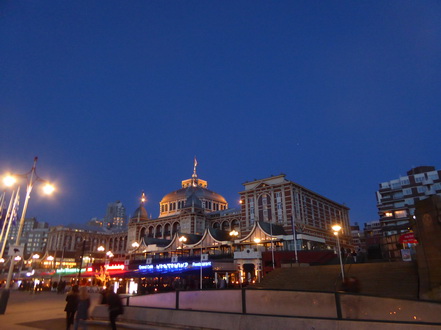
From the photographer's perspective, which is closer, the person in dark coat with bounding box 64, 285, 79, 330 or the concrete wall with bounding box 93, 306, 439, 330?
the concrete wall with bounding box 93, 306, 439, 330

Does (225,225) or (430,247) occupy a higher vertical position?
(225,225)

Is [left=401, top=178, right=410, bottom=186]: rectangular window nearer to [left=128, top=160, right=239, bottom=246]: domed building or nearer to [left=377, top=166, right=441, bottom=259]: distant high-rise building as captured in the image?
[left=377, top=166, right=441, bottom=259]: distant high-rise building

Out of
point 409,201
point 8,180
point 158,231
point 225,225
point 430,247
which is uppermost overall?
point 409,201

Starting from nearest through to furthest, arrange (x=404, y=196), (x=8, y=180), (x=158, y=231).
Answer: (x=8, y=180), (x=404, y=196), (x=158, y=231)

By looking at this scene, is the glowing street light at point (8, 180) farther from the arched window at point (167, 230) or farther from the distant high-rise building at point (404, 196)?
the arched window at point (167, 230)

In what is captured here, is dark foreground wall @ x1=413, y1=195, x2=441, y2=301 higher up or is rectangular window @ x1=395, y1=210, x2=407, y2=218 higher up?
rectangular window @ x1=395, y1=210, x2=407, y2=218

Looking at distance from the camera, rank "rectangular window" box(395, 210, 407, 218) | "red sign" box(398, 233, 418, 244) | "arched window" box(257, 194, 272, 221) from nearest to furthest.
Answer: "red sign" box(398, 233, 418, 244) < "arched window" box(257, 194, 272, 221) < "rectangular window" box(395, 210, 407, 218)

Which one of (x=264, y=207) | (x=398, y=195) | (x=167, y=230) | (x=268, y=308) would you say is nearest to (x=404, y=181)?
(x=398, y=195)

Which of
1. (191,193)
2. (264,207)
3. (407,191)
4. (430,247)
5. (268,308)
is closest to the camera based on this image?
(268,308)

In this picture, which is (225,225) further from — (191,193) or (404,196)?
(404,196)

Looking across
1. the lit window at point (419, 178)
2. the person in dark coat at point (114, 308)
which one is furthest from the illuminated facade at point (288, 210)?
the person in dark coat at point (114, 308)

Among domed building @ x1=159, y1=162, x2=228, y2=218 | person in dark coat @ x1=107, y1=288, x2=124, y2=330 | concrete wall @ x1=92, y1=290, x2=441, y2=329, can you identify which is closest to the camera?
concrete wall @ x1=92, y1=290, x2=441, y2=329

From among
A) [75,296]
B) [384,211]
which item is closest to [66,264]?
[384,211]

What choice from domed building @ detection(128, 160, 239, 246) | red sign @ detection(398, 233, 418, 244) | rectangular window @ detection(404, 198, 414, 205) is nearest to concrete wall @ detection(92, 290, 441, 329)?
red sign @ detection(398, 233, 418, 244)
